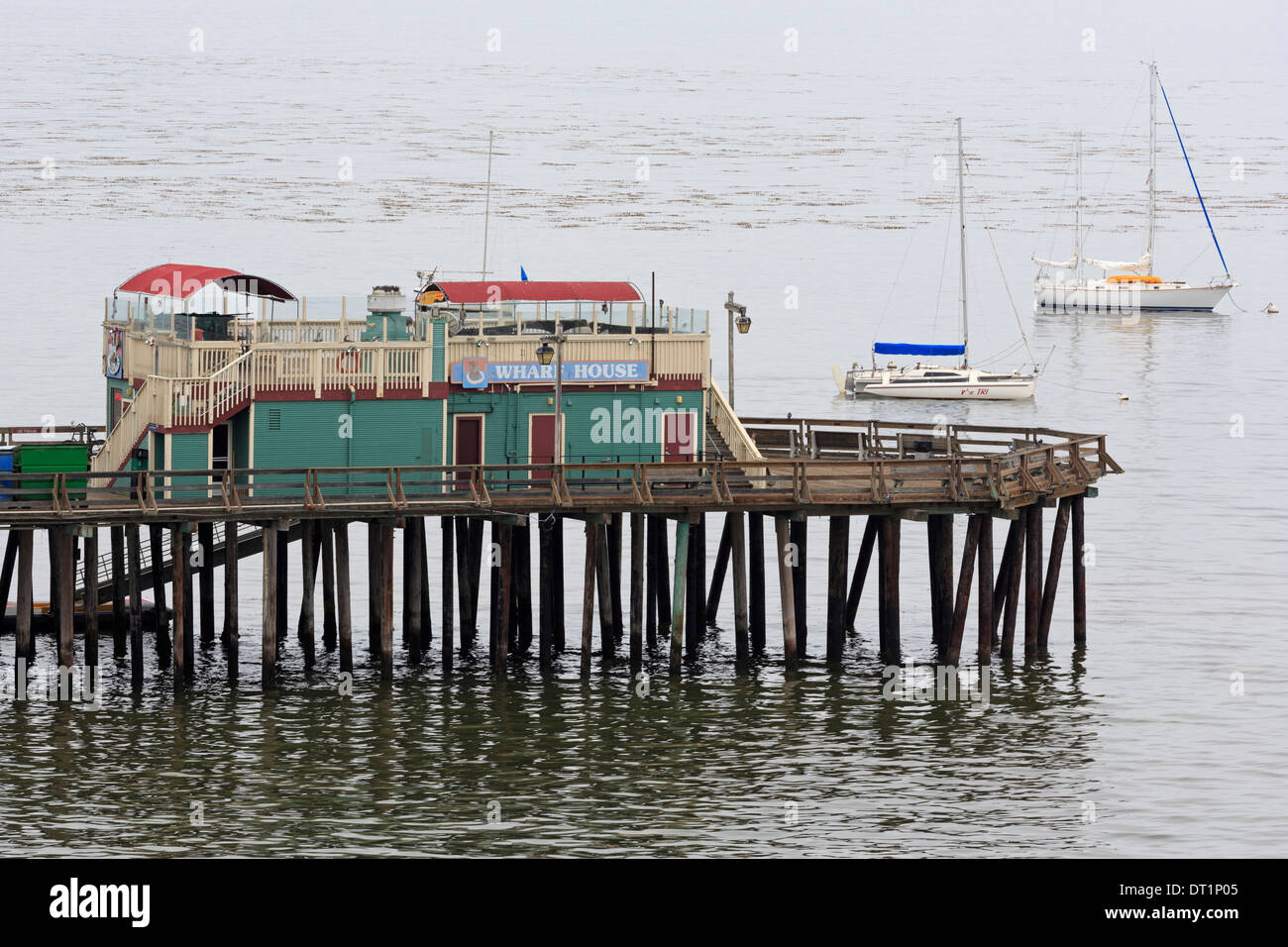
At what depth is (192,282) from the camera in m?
56.8

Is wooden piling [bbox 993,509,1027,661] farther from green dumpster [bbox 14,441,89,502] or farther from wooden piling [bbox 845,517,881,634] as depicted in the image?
green dumpster [bbox 14,441,89,502]

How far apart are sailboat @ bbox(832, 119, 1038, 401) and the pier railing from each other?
258 feet

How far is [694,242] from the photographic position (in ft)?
626

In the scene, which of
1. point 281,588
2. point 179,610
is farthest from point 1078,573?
point 179,610

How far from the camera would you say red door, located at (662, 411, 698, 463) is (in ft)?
191

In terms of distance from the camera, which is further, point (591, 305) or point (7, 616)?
point (7, 616)

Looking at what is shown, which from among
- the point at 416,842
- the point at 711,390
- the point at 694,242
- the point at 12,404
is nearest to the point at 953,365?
the point at 694,242

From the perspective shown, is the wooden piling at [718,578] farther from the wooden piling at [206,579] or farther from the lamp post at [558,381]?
the wooden piling at [206,579]

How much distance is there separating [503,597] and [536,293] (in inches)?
301

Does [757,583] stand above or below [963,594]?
below

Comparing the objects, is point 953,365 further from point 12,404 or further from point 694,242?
point 12,404

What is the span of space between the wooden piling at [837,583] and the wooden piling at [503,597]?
7.69m

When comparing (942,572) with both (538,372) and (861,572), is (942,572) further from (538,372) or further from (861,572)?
(538,372)

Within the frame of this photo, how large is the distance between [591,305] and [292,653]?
11854 millimetres
